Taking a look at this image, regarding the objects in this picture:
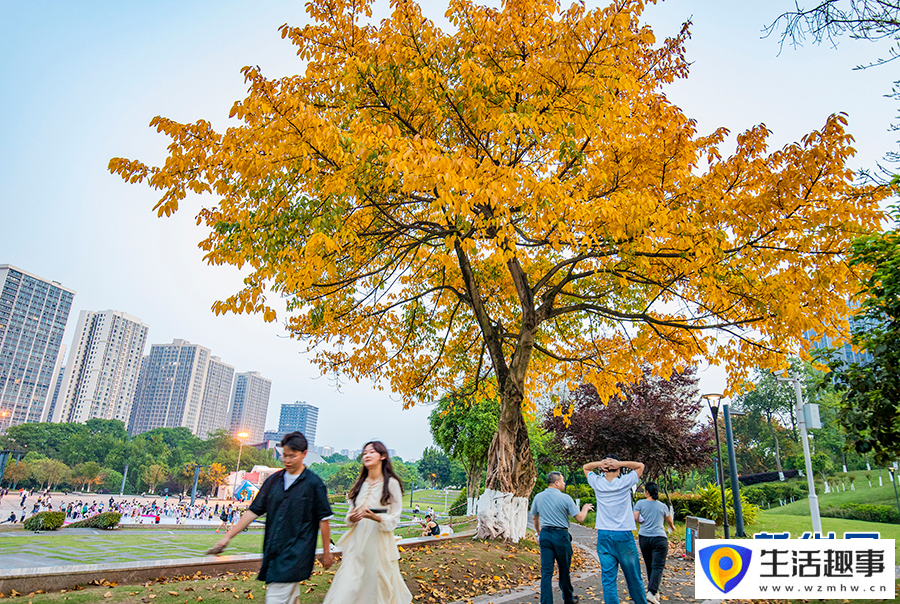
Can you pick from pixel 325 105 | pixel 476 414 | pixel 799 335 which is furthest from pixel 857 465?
pixel 325 105

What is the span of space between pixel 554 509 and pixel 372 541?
266cm

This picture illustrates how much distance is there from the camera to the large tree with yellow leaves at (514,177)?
19.9 ft

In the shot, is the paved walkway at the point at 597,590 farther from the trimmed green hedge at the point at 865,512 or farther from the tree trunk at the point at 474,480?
the trimmed green hedge at the point at 865,512

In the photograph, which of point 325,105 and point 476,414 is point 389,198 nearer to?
point 325,105

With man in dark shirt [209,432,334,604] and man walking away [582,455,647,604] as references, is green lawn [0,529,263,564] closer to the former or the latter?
man in dark shirt [209,432,334,604]

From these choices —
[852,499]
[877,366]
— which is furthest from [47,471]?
[877,366]

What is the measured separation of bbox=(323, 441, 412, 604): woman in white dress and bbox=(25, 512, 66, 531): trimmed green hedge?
22.4 m

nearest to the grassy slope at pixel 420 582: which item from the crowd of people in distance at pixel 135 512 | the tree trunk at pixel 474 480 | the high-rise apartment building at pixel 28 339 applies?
the tree trunk at pixel 474 480

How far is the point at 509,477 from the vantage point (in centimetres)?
1008

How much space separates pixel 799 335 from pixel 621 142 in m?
4.38

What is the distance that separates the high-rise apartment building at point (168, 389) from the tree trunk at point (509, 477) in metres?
169

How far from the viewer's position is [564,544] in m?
5.76

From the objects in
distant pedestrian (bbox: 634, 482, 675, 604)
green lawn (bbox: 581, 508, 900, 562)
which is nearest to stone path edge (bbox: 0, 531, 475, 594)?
distant pedestrian (bbox: 634, 482, 675, 604)

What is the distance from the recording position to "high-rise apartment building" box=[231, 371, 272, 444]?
188500 millimetres
